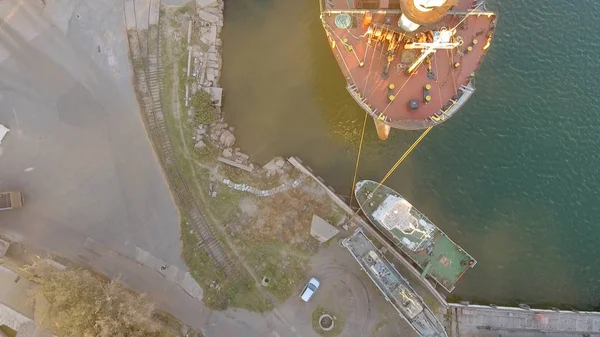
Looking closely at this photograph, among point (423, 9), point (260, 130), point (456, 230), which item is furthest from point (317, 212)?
point (423, 9)

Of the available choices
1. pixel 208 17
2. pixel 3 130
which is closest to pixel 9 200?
pixel 3 130

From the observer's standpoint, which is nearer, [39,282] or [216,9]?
[39,282]

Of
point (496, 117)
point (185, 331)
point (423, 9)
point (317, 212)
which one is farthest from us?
point (496, 117)

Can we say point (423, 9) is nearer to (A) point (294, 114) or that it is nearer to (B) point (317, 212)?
(A) point (294, 114)

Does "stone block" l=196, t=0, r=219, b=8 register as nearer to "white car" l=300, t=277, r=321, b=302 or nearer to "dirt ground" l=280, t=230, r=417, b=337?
"dirt ground" l=280, t=230, r=417, b=337

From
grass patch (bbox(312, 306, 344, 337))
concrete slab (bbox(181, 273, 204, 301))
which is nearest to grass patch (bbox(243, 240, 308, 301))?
grass patch (bbox(312, 306, 344, 337))

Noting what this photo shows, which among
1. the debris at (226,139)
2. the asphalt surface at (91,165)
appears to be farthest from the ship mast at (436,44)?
the asphalt surface at (91,165)

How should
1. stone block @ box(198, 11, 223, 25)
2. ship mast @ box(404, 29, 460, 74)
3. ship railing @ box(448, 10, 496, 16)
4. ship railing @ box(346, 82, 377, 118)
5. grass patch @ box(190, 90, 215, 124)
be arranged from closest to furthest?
1. ship mast @ box(404, 29, 460, 74)
2. ship railing @ box(448, 10, 496, 16)
3. ship railing @ box(346, 82, 377, 118)
4. grass patch @ box(190, 90, 215, 124)
5. stone block @ box(198, 11, 223, 25)
